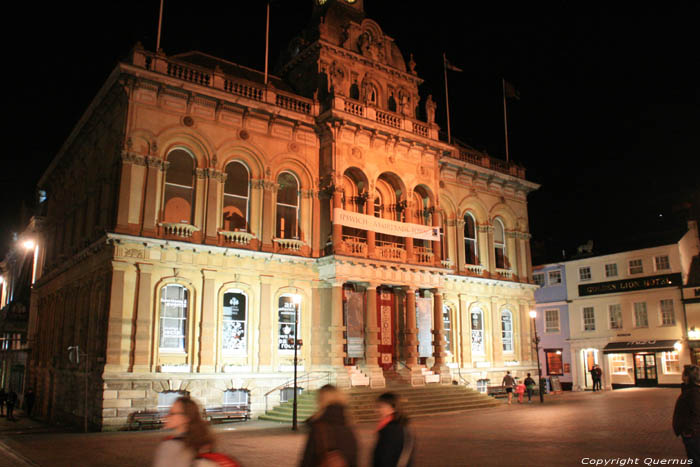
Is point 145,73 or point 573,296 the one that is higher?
point 145,73

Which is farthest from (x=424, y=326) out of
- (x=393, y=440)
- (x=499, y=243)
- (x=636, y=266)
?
(x=393, y=440)

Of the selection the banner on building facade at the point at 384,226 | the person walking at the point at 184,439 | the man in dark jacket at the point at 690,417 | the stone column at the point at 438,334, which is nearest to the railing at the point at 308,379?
the stone column at the point at 438,334

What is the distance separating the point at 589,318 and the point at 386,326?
63.4 feet

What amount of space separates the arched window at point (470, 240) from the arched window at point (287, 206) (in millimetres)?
11832

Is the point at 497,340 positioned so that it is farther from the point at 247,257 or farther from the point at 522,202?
the point at 247,257

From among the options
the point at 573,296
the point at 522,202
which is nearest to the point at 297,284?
the point at 522,202

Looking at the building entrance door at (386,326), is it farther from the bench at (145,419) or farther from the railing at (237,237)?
the bench at (145,419)

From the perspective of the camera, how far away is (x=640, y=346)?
37250mm

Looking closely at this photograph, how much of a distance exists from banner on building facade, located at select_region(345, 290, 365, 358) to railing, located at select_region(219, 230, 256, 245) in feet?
17.3

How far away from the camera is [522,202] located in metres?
38.2

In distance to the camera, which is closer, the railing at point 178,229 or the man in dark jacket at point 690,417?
the man in dark jacket at point 690,417

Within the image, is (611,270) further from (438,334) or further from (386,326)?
(386,326)

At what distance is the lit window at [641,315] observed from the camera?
1497 inches

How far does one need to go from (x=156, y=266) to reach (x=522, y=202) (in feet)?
80.2
